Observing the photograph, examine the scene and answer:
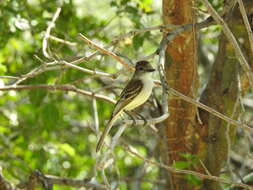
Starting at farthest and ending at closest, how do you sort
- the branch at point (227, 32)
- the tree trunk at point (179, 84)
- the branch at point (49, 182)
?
the branch at point (49, 182), the tree trunk at point (179, 84), the branch at point (227, 32)

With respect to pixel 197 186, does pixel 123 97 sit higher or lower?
higher

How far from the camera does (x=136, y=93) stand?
5.80 meters

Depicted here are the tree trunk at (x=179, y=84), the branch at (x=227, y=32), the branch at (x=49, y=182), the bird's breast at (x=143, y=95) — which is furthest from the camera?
the branch at (x=49, y=182)

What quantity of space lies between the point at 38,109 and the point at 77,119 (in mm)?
3869

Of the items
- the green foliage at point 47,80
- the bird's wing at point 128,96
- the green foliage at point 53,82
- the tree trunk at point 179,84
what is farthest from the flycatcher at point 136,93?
the green foliage at point 47,80

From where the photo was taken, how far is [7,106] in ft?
31.3

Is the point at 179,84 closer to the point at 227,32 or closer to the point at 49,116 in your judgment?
the point at 49,116

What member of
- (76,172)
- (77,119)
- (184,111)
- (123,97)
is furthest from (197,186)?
(77,119)

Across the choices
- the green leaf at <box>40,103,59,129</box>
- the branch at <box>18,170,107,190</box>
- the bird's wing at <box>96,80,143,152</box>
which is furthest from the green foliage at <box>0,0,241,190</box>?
the bird's wing at <box>96,80,143,152</box>

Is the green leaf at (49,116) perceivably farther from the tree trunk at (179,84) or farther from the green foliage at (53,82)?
the tree trunk at (179,84)

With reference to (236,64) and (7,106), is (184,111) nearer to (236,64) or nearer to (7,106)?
(236,64)

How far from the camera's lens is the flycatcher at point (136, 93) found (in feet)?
18.5

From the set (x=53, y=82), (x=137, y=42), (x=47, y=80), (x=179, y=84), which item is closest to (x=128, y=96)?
(x=179, y=84)

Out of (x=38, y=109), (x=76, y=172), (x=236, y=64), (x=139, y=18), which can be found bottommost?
(x=76, y=172)
